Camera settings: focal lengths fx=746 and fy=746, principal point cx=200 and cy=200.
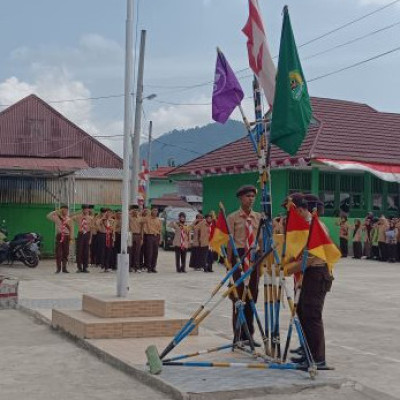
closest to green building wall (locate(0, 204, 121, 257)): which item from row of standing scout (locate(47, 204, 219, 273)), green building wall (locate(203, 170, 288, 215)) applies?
row of standing scout (locate(47, 204, 219, 273))

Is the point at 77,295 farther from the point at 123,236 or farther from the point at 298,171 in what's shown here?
the point at 298,171

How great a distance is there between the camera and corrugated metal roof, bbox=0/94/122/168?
4894 centimetres

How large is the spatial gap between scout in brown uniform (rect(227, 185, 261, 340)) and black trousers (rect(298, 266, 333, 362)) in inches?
42.9

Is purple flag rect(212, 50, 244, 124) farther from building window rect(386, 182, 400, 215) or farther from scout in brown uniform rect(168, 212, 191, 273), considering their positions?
building window rect(386, 182, 400, 215)

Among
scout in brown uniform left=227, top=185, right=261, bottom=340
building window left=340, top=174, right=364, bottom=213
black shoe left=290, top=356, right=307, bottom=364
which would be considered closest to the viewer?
black shoe left=290, top=356, right=307, bottom=364

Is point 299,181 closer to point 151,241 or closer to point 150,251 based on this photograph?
point 151,241

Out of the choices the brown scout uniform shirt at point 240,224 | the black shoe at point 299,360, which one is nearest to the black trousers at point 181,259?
the brown scout uniform shirt at point 240,224

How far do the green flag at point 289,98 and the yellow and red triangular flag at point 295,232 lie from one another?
2.03 ft

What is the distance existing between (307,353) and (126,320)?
9.27ft

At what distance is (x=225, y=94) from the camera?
26.1ft

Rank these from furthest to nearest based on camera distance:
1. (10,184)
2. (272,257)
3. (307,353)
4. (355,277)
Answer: (10,184), (355,277), (272,257), (307,353)

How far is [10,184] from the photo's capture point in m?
24.8

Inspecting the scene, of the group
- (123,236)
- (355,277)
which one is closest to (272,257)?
(123,236)

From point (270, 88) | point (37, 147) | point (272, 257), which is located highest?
point (37, 147)
